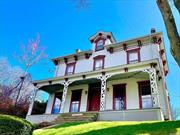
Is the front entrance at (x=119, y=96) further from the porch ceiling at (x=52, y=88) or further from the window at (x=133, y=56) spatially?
the porch ceiling at (x=52, y=88)

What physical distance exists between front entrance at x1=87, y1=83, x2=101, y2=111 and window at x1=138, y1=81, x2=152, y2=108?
3.70m

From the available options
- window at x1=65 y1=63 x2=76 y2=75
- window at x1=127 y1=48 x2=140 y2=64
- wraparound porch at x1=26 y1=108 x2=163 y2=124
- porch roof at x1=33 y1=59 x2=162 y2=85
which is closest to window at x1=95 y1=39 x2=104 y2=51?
window at x1=65 y1=63 x2=76 y2=75

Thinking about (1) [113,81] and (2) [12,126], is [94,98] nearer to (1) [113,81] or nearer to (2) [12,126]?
(1) [113,81]

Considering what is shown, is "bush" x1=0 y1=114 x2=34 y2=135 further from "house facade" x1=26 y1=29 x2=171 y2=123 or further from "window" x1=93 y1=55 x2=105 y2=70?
"window" x1=93 y1=55 x2=105 y2=70

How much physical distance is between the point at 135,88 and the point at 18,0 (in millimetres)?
13333

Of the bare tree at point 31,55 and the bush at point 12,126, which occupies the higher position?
the bare tree at point 31,55

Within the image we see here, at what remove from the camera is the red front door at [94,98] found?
16.0 meters

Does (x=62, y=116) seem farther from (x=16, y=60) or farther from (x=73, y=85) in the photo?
(x=16, y=60)

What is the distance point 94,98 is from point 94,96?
0.58 ft

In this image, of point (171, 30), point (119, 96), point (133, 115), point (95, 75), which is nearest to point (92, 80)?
point (95, 75)

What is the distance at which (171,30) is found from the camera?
4727mm

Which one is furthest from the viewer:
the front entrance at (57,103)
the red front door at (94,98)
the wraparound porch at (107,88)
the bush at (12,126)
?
the front entrance at (57,103)

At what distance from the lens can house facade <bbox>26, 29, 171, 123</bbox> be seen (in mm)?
12562

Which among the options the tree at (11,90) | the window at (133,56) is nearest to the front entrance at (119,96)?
the window at (133,56)
